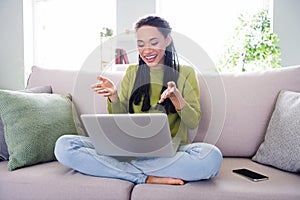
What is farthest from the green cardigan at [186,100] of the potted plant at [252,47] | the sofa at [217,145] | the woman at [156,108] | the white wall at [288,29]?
the white wall at [288,29]

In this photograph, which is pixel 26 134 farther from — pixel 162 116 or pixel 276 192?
pixel 276 192

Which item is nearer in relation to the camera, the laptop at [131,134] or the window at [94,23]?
the laptop at [131,134]

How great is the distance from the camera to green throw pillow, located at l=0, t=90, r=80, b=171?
139 centimetres

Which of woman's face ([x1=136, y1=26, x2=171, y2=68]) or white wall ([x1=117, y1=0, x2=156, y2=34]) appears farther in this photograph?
white wall ([x1=117, y1=0, x2=156, y2=34])

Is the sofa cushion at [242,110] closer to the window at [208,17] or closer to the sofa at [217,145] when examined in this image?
the sofa at [217,145]

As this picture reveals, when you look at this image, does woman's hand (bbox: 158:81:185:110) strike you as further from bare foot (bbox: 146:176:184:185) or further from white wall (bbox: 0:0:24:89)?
white wall (bbox: 0:0:24:89)

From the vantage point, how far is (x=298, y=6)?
2.74 m

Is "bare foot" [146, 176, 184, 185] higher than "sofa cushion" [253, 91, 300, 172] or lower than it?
lower

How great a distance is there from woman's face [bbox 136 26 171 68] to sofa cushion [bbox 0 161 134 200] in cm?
57

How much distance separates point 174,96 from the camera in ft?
4.38

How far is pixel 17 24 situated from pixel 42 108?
227cm

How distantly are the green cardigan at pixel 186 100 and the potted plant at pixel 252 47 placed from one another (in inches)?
46.9

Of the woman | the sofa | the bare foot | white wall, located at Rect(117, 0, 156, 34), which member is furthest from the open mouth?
white wall, located at Rect(117, 0, 156, 34)

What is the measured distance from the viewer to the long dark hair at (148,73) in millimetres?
1491
